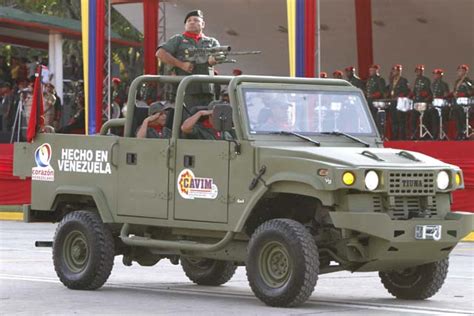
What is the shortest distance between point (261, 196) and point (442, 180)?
148 centimetres

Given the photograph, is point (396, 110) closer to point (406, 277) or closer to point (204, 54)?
point (204, 54)

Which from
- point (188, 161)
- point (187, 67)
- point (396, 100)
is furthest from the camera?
point (396, 100)

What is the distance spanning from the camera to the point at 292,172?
1077 cm

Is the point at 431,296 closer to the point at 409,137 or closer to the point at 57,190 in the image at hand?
the point at 57,190

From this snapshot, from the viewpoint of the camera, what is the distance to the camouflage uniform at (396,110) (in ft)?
89.0

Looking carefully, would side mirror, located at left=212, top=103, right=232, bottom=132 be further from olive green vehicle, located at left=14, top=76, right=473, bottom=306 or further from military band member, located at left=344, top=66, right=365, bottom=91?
military band member, located at left=344, top=66, right=365, bottom=91

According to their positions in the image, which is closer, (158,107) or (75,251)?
(158,107)

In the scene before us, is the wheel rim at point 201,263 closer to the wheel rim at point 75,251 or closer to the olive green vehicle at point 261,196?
the olive green vehicle at point 261,196

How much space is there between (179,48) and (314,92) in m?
1.70

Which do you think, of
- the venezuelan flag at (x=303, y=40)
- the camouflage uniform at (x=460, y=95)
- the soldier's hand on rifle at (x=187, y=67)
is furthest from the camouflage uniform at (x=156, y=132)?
the camouflage uniform at (x=460, y=95)

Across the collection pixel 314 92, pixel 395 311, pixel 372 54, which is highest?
pixel 372 54

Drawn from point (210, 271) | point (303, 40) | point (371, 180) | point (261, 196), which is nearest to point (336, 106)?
point (261, 196)

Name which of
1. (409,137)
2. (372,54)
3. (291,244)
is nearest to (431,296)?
(291,244)

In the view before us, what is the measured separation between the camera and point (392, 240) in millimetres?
10438
